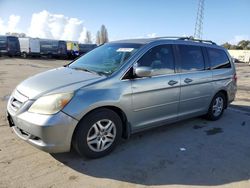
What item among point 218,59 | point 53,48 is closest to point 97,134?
point 218,59

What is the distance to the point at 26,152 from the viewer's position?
4.01m

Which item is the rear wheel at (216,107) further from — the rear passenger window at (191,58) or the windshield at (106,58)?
the windshield at (106,58)

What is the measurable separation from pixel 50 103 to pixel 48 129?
1.11 ft

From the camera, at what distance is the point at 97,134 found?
3834 millimetres

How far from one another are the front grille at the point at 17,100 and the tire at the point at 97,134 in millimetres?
842

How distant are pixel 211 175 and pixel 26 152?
2.70 metres

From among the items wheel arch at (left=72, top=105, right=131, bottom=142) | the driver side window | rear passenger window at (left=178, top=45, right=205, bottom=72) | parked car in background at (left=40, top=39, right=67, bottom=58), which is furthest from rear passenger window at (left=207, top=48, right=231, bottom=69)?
parked car in background at (left=40, top=39, right=67, bottom=58)

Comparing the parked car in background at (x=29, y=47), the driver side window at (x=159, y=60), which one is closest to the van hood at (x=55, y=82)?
the driver side window at (x=159, y=60)

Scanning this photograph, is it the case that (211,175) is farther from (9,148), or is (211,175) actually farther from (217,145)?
(9,148)

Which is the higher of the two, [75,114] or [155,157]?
[75,114]

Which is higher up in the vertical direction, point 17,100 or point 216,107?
point 17,100

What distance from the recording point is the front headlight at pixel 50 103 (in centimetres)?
340

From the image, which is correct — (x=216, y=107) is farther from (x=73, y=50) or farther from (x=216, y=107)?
(x=73, y=50)

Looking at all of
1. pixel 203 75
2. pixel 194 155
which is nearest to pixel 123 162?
pixel 194 155
